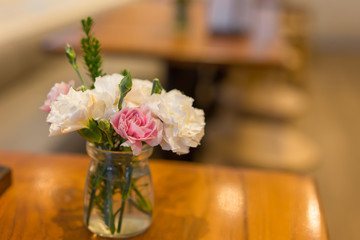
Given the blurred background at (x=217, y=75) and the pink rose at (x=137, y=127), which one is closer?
the pink rose at (x=137, y=127)

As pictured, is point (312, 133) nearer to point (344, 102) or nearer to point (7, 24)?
point (344, 102)

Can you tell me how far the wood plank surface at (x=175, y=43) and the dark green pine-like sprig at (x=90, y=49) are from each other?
1.09 metres

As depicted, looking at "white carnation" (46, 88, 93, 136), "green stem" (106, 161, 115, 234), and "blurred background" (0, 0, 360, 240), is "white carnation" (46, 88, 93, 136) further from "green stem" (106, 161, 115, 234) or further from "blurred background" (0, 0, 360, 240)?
"blurred background" (0, 0, 360, 240)

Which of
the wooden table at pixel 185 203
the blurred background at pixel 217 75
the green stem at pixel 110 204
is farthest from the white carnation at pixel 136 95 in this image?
the blurred background at pixel 217 75

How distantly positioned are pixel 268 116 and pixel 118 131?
6.20 ft

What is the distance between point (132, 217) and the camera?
708 millimetres

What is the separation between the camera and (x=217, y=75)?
3131 millimetres

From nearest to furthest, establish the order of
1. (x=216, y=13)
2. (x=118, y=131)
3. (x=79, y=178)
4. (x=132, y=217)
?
(x=118, y=131) → (x=132, y=217) → (x=79, y=178) → (x=216, y=13)

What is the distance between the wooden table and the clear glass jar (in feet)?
0.09

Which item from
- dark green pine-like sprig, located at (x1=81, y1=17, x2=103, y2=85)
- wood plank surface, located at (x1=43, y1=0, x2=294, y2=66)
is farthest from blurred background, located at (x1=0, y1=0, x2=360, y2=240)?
dark green pine-like sprig, located at (x1=81, y1=17, x2=103, y2=85)

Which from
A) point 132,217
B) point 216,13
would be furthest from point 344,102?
point 132,217

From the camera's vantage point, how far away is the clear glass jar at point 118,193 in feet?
2.21

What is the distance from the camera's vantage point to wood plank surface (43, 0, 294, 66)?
1.77m

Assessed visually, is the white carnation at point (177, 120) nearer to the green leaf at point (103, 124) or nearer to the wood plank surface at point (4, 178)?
the green leaf at point (103, 124)
